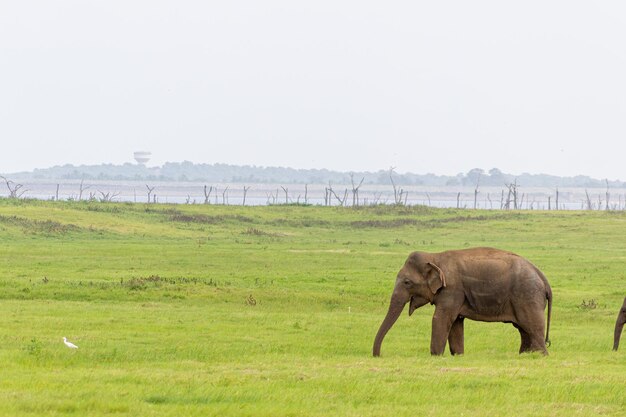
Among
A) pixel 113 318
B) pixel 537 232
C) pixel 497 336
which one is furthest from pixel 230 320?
pixel 537 232

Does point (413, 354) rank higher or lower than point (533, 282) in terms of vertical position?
lower

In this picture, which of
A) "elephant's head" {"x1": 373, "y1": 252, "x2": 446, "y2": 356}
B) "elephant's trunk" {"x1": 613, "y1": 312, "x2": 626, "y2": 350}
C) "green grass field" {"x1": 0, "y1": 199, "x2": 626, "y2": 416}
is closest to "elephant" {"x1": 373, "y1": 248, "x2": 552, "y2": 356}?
"elephant's head" {"x1": 373, "y1": 252, "x2": 446, "y2": 356}

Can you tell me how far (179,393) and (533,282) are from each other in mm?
7978

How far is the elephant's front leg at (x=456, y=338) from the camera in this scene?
66.7ft

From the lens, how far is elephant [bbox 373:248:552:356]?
19766 mm

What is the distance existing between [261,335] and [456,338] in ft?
12.6

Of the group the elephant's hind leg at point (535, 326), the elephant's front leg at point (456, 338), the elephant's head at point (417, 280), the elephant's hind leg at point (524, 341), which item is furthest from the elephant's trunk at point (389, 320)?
the elephant's hind leg at point (524, 341)

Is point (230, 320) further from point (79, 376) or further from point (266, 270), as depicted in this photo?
point (266, 270)

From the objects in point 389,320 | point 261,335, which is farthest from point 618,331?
point 261,335

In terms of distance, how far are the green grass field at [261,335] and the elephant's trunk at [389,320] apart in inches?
12.0

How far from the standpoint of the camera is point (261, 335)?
22.1 metres

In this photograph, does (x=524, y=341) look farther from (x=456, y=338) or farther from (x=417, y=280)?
(x=417, y=280)

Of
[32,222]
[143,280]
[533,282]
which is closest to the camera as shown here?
[533,282]

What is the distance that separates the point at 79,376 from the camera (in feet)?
50.7
